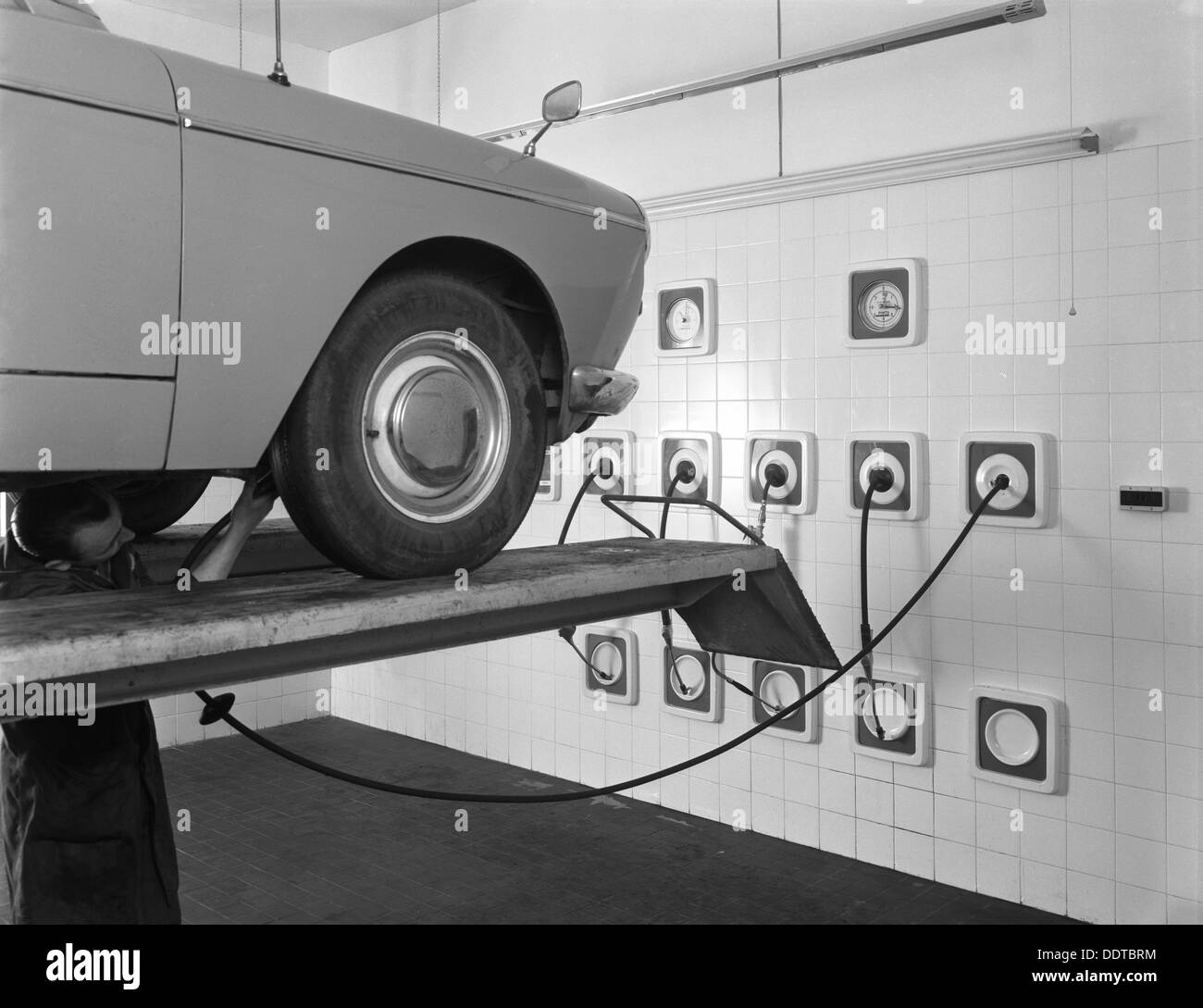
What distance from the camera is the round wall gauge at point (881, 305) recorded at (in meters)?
4.64

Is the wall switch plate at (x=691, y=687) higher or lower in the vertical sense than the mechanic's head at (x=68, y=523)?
lower

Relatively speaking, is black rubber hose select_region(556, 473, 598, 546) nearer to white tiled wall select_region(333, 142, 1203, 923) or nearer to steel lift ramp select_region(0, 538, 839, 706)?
white tiled wall select_region(333, 142, 1203, 923)

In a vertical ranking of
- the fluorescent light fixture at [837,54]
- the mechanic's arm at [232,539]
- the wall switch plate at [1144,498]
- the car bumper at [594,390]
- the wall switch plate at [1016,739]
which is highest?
the fluorescent light fixture at [837,54]

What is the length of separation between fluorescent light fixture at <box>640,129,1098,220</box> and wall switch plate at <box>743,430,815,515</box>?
111cm

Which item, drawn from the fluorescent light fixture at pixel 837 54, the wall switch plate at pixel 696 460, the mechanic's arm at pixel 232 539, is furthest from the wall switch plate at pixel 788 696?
the mechanic's arm at pixel 232 539

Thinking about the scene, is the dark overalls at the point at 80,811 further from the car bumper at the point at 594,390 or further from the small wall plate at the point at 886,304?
the small wall plate at the point at 886,304

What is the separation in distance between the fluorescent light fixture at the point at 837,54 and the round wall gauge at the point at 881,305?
38.1 inches

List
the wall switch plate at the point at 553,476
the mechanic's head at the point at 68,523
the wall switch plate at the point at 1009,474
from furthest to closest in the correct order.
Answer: the wall switch plate at the point at 553,476 → the wall switch plate at the point at 1009,474 → the mechanic's head at the point at 68,523

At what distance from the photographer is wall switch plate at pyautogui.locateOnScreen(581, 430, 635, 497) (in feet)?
18.6

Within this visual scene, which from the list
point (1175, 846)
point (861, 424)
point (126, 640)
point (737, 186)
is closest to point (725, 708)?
point (861, 424)

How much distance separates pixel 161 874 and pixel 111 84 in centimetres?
186

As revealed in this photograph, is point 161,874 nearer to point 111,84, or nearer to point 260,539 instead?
point 260,539

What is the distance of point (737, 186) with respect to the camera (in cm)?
509

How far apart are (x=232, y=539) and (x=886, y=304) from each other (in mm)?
3238
